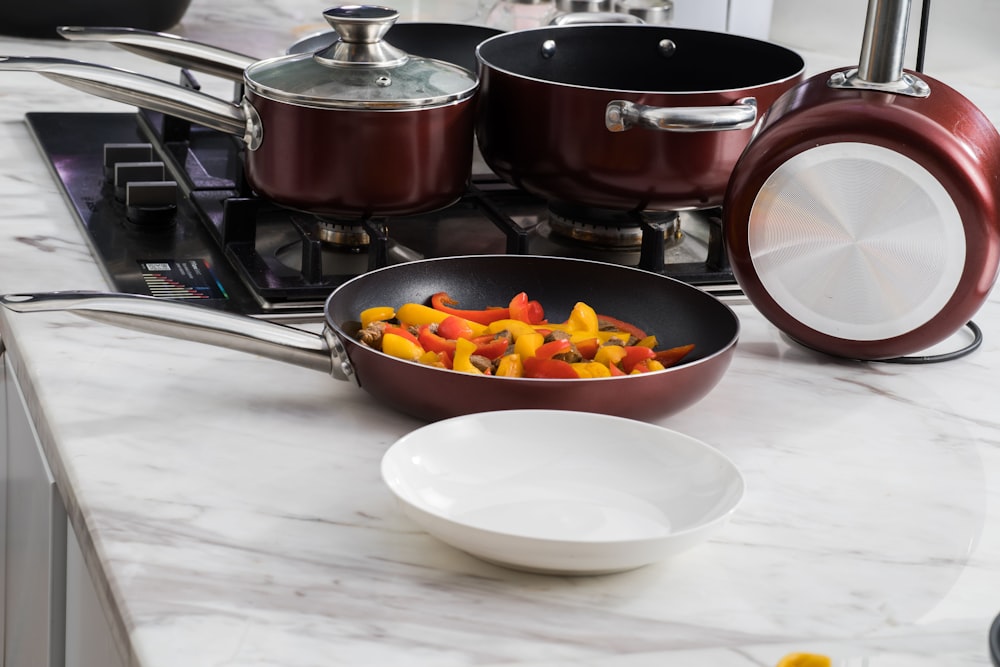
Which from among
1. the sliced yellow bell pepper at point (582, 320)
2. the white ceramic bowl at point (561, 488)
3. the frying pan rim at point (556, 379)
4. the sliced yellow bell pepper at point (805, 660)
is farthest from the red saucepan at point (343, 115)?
the sliced yellow bell pepper at point (805, 660)

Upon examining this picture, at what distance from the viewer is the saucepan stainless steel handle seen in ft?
2.51

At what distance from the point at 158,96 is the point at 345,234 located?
0.20m

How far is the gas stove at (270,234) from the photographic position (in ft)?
3.42

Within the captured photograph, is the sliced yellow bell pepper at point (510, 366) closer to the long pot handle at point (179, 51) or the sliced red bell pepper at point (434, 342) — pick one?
the sliced red bell pepper at point (434, 342)

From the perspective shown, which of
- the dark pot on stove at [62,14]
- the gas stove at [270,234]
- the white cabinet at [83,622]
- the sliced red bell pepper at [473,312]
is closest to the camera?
the white cabinet at [83,622]

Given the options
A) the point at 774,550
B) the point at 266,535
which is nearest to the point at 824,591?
the point at 774,550

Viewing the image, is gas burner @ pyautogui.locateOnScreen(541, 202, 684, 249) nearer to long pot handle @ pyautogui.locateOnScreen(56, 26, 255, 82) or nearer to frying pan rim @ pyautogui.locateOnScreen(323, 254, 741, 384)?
frying pan rim @ pyautogui.locateOnScreen(323, 254, 741, 384)

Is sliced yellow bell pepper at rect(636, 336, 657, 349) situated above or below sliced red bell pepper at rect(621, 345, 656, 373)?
below

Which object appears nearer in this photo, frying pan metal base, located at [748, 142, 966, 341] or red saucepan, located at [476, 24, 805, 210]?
frying pan metal base, located at [748, 142, 966, 341]

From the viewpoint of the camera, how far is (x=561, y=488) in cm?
72

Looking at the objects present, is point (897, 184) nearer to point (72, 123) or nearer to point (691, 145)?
point (691, 145)

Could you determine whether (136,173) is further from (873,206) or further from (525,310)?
(873,206)

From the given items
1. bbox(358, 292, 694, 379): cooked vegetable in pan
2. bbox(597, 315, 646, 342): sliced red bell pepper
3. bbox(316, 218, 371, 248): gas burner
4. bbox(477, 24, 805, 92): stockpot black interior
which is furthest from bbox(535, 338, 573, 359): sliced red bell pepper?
bbox(477, 24, 805, 92): stockpot black interior

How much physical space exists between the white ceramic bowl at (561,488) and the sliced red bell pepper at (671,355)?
5.5 inches
